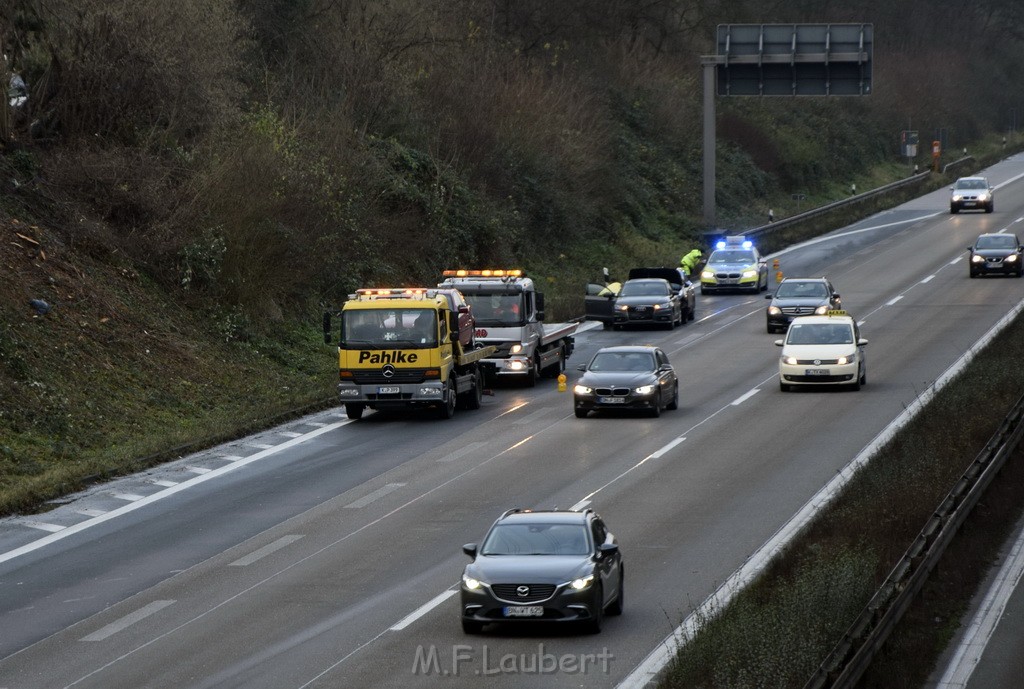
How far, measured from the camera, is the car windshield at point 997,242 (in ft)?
187

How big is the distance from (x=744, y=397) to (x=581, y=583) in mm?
19106

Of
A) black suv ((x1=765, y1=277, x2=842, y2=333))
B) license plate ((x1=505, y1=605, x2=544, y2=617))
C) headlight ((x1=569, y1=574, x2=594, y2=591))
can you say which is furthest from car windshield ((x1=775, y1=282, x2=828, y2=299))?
license plate ((x1=505, y1=605, x2=544, y2=617))


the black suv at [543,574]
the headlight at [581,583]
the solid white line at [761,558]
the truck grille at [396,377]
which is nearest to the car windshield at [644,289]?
the solid white line at [761,558]

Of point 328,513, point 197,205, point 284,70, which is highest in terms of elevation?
point 284,70

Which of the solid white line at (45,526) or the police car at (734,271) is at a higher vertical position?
the police car at (734,271)

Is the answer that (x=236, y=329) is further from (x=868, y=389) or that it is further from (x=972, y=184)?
(x=972, y=184)

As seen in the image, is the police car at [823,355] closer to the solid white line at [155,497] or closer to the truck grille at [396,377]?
the truck grille at [396,377]

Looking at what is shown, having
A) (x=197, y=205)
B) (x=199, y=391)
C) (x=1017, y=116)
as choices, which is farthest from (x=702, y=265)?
(x=1017, y=116)

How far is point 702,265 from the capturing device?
64.2 m

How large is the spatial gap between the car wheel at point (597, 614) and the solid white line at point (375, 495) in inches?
318

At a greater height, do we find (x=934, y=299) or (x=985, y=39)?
(x=985, y=39)

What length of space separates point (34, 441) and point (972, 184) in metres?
61.3

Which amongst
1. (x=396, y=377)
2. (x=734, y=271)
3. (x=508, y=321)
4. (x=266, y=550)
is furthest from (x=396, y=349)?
(x=734, y=271)

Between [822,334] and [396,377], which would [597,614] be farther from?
[822,334]
